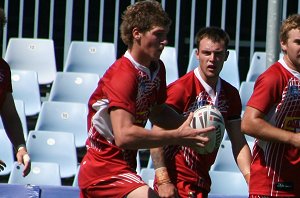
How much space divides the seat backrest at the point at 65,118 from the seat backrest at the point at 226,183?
1.59 metres

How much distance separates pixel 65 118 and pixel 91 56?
44.4 inches

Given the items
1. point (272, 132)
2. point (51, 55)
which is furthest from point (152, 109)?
point (51, 55)

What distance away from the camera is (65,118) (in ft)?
34.1

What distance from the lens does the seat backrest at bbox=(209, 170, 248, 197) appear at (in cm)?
931

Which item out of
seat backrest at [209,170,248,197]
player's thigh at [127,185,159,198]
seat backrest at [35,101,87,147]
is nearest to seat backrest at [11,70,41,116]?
seat backrest at [35,101,87,147]

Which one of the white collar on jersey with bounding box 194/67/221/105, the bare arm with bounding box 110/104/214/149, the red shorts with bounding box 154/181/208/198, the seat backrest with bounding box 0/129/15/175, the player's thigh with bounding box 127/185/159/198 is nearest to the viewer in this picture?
the bare arm with bounding box 110/104/214/149

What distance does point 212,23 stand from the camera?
12727 mm

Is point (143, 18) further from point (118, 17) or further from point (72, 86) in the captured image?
point (118, 17)

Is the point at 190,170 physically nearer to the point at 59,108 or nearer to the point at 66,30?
the point at 59,108

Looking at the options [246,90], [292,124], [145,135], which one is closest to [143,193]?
[145,135]

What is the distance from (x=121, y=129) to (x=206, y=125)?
0.81 meters

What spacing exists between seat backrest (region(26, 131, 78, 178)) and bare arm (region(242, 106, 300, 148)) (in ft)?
11.1

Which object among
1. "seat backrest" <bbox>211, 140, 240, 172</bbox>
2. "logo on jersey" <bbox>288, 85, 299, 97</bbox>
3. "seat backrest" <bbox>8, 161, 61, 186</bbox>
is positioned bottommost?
"seat backrest" <bbox>8, 161, 61, 186</bbox>

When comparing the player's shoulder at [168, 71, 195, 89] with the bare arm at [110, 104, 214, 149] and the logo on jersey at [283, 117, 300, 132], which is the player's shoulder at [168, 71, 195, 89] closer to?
the logo on jersey at [283, 117, 300, 132]
